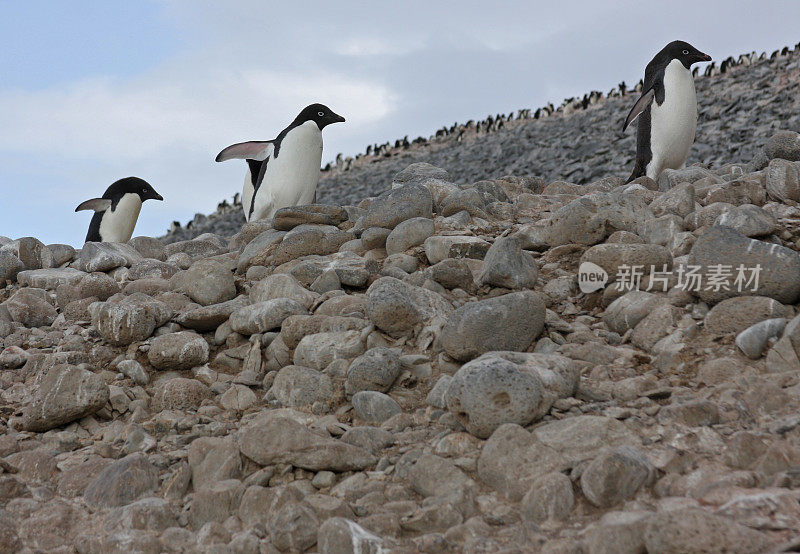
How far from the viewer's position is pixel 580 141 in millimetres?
16906

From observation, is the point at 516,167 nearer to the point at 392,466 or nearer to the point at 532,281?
the point at 532,281

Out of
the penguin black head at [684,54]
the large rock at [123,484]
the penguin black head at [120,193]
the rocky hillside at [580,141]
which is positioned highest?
the rocky hillside at [580,141]

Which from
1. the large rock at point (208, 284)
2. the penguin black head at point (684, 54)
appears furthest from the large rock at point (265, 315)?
the penguin black head at point (684, 54)

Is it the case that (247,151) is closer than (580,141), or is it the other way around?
(247,151)

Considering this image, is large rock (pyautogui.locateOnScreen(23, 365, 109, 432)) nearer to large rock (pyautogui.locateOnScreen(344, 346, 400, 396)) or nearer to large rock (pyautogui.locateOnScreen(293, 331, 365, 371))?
large rock (pyautogui.locateOnScreen(293, 331, 365, 371))

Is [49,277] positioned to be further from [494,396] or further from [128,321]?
[494,396]

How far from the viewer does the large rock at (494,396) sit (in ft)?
10.1

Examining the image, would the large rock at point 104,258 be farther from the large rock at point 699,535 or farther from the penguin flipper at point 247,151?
the large rock at point 699,535

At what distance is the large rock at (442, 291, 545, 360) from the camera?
148 inches

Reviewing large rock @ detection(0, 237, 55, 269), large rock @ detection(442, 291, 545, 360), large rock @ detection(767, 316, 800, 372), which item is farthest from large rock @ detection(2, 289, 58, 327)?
large rock @ detection(767, 316, 800, 372)

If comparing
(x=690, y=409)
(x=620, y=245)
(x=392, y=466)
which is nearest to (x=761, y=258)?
(x=620, y=245)

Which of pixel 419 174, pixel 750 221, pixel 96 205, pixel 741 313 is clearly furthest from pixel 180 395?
pixel 96 205

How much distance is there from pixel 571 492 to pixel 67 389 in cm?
265

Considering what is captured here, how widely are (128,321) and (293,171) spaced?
3761 millimetres
